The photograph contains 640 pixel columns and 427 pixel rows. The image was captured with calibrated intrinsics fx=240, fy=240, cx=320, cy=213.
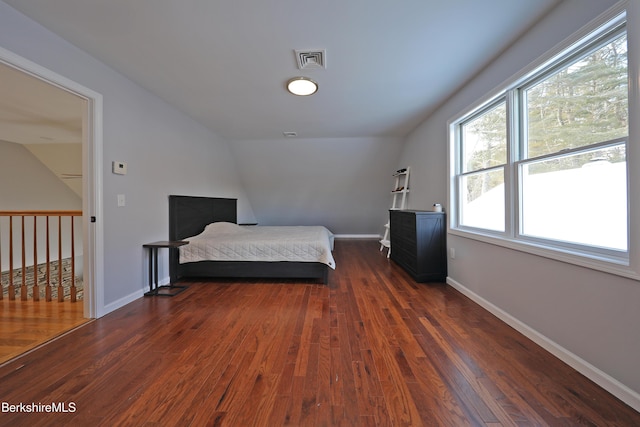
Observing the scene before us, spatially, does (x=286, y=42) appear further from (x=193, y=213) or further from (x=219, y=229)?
(x=219, y=229)

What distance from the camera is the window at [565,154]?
1345mm

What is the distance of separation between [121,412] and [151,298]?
169 centimetres

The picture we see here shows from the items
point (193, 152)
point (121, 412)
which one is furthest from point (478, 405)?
point (193, 152)

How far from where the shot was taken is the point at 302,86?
8.38 ft

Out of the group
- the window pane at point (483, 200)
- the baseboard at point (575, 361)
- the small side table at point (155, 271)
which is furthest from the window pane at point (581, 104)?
the small side table at point (155, 271)

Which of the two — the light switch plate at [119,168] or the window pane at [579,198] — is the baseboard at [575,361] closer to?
the window pane at [579,198]

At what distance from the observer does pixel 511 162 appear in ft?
6.70

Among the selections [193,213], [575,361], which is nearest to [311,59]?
[193,213]

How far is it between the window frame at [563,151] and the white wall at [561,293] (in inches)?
2.6

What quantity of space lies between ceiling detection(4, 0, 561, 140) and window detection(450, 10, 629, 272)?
0.45 metres

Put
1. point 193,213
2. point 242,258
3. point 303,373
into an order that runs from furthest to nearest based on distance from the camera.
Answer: point 193,213
point 242,258
point 303,373

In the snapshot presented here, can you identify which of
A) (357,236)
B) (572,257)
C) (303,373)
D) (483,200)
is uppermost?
(483,200)

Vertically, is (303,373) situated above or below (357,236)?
below

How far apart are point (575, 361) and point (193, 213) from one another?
4.16m
